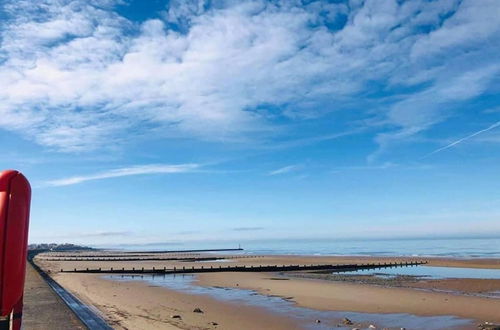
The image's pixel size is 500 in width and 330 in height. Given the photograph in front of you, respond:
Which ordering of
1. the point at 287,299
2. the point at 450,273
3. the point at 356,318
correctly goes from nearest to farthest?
the point at 356,318
the point at 287,299
the point at 450,273

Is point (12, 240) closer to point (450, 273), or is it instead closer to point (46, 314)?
point (46, 314)

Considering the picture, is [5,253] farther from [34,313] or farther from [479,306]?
[479,306]

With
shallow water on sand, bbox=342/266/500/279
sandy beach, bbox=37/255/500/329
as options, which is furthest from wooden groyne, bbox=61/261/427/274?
sandy beach, bbox=37/255/500/329

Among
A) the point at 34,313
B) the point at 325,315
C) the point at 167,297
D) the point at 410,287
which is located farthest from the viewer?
the point at 410,287

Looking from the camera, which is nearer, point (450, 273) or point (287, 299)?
point (287, 299)

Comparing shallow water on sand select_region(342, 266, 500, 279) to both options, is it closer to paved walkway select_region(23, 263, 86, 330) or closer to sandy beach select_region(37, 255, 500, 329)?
Result: sandy beach select_region(37, 255, 500, 329)

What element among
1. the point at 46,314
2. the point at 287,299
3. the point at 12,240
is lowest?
the point at 287,299

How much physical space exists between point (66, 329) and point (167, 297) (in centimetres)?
1652

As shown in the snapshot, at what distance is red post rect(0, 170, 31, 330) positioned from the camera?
11.1ft

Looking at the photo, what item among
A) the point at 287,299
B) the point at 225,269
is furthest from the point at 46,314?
the point at 225,269

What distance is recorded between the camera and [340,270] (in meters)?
51.9

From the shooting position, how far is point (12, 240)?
3422mm

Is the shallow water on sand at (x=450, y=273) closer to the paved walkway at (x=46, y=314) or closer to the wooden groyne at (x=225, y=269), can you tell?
the wooden groyne at (x=225, y=269)

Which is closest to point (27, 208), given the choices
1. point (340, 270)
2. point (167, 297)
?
point (167, 297)
